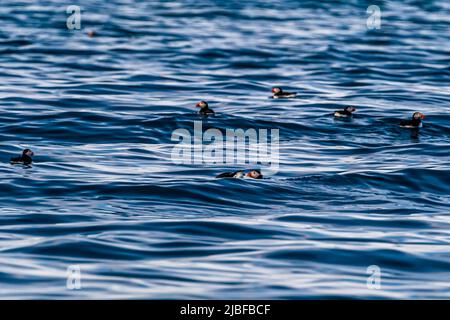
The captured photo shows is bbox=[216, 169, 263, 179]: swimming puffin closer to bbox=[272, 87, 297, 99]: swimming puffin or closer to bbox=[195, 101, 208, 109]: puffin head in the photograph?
bbox=[195, 101, 208, 109]: puffin head

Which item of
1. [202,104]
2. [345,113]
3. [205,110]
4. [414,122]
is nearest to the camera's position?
[414,122]

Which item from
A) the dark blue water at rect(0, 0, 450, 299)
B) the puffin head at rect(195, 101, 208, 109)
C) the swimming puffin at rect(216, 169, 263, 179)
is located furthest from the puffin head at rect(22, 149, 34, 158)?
the puffin head at rect(195, 101, 208, 109)

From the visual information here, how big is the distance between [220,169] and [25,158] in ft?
12.6

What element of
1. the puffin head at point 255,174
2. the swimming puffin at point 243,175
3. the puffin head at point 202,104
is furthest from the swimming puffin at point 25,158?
the puffin head at point 202,104

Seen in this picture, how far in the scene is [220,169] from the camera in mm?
21531

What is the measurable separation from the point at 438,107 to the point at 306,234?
14882mm

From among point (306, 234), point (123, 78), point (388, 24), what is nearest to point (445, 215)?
point (306, 234)

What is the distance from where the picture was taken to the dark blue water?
46.6 ft

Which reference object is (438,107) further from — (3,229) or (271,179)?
(3,229)

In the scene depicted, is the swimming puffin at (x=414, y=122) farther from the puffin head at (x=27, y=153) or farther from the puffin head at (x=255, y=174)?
the puffin head at (x=27, y=153)

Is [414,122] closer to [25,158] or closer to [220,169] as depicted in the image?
[220,169]

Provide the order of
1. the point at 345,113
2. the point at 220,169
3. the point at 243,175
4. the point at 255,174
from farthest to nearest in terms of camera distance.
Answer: the point at 345,113, the point at 220,169, the point at 243,175, the point at 255,174

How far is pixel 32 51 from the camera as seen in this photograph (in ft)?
131

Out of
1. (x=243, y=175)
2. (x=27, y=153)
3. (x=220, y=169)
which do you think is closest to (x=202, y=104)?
(x=220, y=169)
